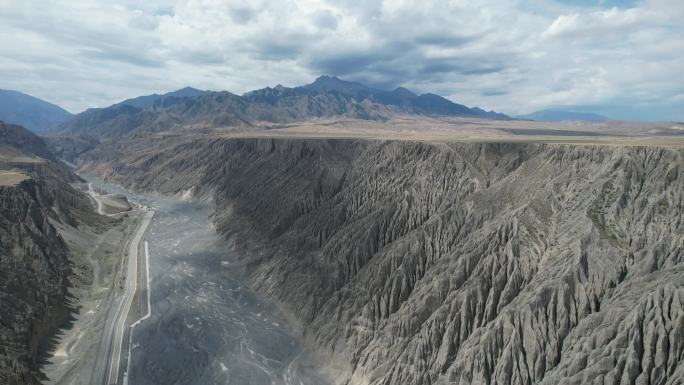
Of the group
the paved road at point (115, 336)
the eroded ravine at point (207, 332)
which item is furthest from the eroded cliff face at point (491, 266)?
the paved road at point (115, 336)

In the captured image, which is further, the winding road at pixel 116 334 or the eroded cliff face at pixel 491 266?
the winding road at pixel 116 334

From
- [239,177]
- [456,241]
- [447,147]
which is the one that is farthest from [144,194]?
[456,241]

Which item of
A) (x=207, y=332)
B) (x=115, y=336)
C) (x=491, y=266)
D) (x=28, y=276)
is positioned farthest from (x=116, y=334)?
(x=491, y=266)

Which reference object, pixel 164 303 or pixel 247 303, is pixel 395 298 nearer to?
pixel 247 303

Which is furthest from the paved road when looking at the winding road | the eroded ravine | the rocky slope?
the rocky slope

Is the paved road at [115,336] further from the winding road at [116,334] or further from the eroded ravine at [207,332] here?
the eroded ravine at [207,332]

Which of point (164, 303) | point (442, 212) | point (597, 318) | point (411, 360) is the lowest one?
point (164, 303)

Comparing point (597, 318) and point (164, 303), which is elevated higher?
point (597, 318)
